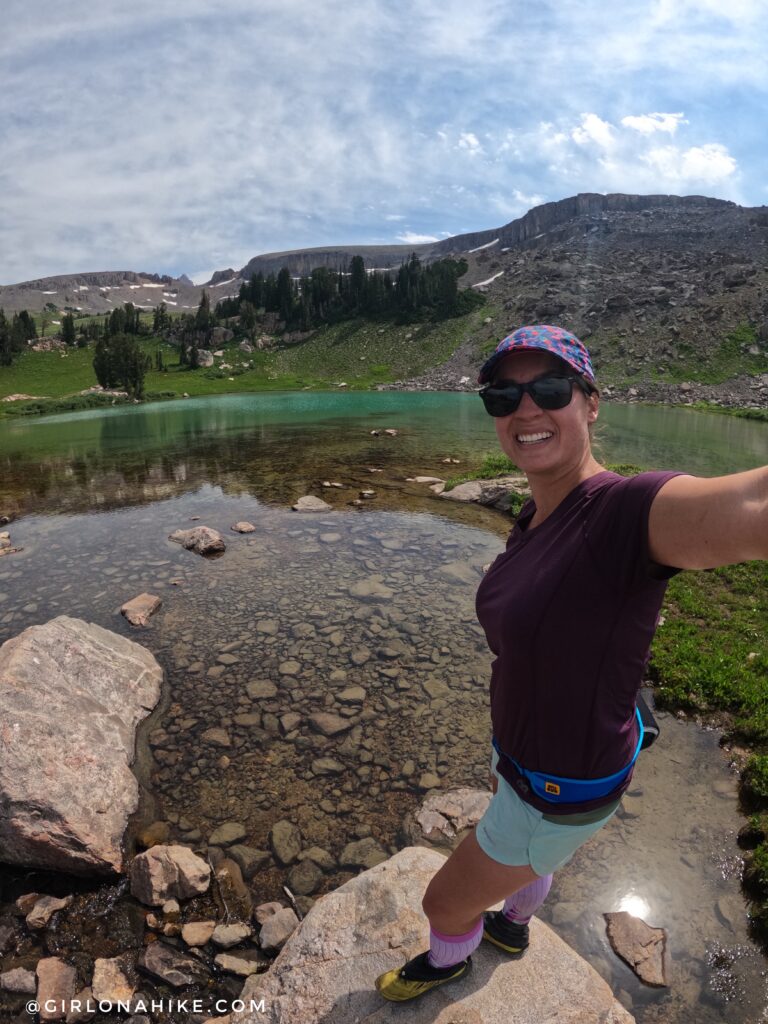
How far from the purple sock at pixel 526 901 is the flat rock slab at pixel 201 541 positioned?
13050 mm

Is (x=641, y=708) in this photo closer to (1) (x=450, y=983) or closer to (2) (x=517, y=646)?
(2) (x=517, y=646)

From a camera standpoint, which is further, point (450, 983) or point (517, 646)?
point (450, 983)

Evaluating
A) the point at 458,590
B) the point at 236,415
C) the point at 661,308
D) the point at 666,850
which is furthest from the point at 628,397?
the point at 666,850

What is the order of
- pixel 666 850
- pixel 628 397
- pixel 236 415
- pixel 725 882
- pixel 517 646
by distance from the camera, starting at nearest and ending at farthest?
pixel 517 646
pixel 725 882
pixel 666 850
pixel 236 415
pixel 628 397

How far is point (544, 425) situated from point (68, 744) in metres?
7.04

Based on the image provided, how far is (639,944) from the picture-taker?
4.86 m

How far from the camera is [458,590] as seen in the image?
41.4 feet

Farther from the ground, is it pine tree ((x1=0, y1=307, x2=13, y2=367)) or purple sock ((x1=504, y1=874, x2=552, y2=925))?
pine tree ((x1=0, y1=307, x2=13, y2=367))

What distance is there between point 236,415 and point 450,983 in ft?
197

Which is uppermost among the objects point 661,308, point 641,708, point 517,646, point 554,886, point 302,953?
point 661,308

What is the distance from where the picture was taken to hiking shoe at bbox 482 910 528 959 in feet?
12.9

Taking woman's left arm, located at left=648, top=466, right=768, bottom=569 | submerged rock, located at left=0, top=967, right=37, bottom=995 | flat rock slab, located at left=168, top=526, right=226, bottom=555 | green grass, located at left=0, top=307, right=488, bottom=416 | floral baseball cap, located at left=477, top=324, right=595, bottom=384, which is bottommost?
submerged rock, located at left=0, top=967, right=37, bottom=995

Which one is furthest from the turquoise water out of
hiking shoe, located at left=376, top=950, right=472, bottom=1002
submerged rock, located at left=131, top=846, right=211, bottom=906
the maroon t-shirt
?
the maroon t-shirt

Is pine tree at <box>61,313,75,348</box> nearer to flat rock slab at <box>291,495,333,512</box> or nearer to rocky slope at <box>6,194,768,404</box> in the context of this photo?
rocky slope at <box>6,194,768,404</box>
